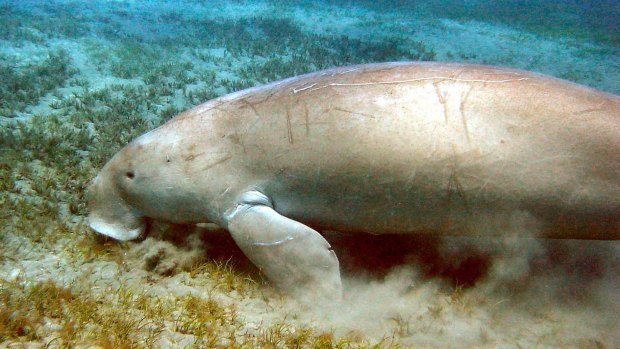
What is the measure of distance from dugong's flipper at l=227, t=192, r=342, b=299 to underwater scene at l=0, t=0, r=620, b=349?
11 millimetres

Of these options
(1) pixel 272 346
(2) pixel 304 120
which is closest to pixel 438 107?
(2) pixel 304 120

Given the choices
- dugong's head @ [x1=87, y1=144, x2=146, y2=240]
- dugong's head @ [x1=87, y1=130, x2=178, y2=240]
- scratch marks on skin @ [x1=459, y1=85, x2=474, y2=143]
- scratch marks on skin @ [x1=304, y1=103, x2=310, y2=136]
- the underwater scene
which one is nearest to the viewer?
the underwater scene

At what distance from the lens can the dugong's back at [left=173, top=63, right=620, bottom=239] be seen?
2.65m

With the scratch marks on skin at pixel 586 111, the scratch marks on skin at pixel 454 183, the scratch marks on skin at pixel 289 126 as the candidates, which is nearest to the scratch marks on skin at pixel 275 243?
the scratch marks on skin at pixel 289 126

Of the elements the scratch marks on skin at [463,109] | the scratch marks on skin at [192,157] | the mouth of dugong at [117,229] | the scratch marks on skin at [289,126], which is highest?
the scratch marks on skin at [463,109]

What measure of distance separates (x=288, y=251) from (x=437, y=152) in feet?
4.15

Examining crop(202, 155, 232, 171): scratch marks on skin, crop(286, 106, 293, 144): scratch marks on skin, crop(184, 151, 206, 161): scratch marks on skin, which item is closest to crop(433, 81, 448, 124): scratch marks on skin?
crop(286, 106, 293, 144): scratch marks on skin

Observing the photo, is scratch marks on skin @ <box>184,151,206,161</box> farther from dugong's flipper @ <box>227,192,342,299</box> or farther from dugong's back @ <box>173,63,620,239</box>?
dugong's flipper @ <box>227,192,342,299</box>

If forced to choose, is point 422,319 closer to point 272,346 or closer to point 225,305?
point 272,346

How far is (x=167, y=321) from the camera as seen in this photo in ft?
8.73

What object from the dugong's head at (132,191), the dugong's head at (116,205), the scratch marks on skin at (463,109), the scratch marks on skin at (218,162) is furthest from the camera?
the dugong's head at (116,205)

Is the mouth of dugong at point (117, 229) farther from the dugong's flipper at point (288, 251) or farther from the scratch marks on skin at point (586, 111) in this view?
the scratch marks on skin at point (586, 111)

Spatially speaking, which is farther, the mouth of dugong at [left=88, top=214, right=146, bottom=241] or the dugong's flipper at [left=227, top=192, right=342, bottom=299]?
the mouth of dugong at [left=88, top=214, right=146, bottom=241]

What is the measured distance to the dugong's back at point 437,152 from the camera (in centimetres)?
265
